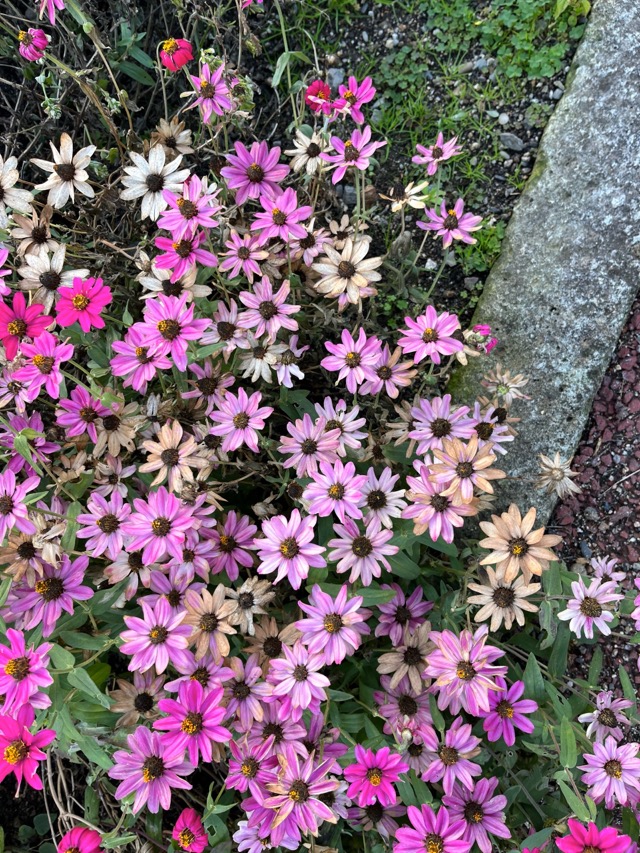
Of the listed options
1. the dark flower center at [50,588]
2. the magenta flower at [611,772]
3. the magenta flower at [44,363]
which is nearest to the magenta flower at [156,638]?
the dark flower center at [50,588]

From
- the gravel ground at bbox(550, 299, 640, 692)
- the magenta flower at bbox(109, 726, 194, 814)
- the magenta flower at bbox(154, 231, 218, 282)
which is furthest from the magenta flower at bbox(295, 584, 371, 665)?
the gravel ground at bbox(550, 299, 640, 692)

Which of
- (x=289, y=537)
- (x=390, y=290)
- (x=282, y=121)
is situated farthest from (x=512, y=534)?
(x=282, y=121)

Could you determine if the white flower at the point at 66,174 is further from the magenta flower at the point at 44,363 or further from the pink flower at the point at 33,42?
the magenta flower at the point at 44,363

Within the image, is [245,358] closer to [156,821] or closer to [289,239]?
[289,239]

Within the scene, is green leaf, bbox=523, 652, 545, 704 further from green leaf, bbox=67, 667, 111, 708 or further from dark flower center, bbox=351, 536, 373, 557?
green leaf, bbox=67, 667, 111, 708

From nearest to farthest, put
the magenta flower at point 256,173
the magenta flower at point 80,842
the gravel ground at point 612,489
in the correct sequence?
the magenta flower at point 80,842 < the magenta flower at point 256,173 < the gravel ground at point 612,489

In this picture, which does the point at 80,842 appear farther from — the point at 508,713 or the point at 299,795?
the point at 508,713

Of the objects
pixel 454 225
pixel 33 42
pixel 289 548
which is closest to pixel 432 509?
pixel 289 548
